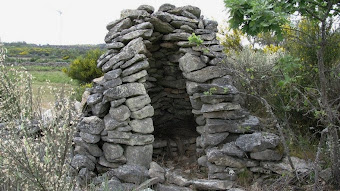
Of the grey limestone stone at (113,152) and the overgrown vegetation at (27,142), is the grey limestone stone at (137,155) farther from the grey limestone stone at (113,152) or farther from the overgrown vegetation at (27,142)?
the overgrown vegetation at (27,142)

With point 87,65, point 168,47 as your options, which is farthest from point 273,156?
point 87,65

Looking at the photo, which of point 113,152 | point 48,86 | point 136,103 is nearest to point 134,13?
point 136,103

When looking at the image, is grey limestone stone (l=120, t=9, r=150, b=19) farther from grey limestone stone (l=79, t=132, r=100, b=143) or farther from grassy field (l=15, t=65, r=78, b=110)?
grey limestone stone (l=79, t=132, r=100, b=143)

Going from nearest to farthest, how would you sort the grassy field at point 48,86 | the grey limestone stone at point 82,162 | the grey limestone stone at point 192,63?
the grassy field at point 48,86
the grey limestone stone at point 82,162
the grey limestone stone at point 192,63

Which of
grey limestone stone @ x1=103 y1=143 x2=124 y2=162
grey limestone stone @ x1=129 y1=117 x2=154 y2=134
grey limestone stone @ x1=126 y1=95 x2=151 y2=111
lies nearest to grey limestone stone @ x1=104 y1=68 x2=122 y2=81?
grey limestone stone @ x1=126 y1=95 x2=151 y2=111

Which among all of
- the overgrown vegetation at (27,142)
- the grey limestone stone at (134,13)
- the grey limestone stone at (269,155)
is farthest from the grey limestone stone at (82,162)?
the grey limestone stone at (269,155)

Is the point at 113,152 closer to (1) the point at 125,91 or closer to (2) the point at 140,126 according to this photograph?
(2) the point at 140,126

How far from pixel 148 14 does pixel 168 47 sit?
2.37ft

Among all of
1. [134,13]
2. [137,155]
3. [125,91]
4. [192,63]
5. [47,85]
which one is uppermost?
[134,13]

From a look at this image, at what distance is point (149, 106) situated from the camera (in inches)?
203

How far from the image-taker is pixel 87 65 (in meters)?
9.92

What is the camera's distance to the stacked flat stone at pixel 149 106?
16.0 feet

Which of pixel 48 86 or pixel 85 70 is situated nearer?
pixel 48 86

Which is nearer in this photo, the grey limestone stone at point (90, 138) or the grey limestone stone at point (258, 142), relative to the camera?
the grey limestone stone at point (258, 142)
